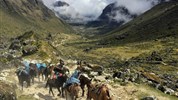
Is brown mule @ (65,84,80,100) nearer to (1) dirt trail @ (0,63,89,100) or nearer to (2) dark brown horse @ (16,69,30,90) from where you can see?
(1) dirt trail @ (0,63,89,100)

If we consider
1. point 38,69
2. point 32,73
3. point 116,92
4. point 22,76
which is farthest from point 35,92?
point 116,92

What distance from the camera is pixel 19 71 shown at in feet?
127

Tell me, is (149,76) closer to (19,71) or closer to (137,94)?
(137,94)

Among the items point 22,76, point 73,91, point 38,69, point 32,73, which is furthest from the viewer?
point 38,69

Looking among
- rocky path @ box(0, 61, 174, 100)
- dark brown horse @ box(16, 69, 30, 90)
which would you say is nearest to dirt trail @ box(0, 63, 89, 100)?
rocky path @ box(0, 61, 174, 100)

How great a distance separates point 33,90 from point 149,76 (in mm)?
14757

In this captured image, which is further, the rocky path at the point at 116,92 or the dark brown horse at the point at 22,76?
the dark brown horse at the point at 22,76

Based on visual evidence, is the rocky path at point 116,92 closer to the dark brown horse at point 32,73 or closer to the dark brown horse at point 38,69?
the dark brown horse at point 32,73

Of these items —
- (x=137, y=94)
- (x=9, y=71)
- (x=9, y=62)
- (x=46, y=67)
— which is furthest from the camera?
(x=9, y=62)

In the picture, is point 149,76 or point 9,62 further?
point 9,62

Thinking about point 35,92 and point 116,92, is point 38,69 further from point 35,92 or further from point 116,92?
point 116,92

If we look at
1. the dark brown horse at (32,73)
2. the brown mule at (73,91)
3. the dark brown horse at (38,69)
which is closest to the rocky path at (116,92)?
the dark brown horse at (32,73)

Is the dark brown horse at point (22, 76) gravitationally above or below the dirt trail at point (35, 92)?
above

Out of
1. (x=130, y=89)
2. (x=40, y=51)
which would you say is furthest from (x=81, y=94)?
(x=40, y=51)
